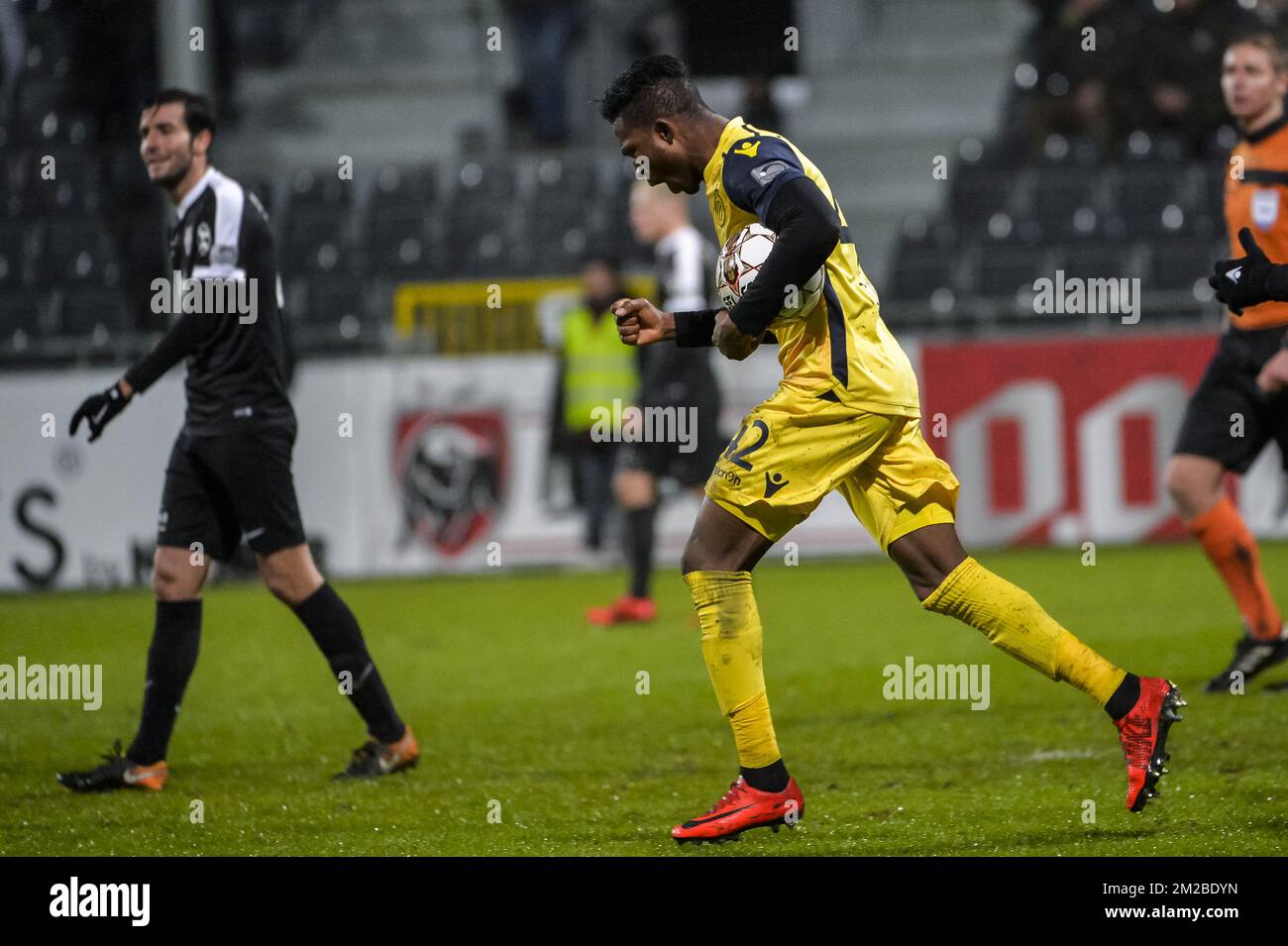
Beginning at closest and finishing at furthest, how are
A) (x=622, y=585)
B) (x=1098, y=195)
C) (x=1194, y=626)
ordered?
(x=1194, y=626), (x=622, y=585), (x=1098, y=195)

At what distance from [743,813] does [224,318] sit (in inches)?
96.4

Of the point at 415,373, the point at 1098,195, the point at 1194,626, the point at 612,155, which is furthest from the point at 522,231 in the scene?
the point at 1194,626

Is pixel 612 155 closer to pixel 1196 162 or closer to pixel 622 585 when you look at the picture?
pixel 1196 162

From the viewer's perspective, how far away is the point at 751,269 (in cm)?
484

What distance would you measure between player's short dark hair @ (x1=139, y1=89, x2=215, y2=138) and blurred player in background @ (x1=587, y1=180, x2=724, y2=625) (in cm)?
375

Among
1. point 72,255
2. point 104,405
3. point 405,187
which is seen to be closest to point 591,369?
point 72,255

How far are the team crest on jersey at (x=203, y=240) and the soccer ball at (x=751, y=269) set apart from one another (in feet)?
6.42

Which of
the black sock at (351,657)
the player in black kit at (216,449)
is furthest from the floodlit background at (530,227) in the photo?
the black sock at (351,657)

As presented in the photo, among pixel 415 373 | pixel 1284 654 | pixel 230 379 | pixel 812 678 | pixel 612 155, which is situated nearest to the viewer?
pixel 230 379

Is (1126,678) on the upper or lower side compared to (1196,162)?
lower

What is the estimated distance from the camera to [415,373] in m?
13.3

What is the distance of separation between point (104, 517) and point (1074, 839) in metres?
9.61

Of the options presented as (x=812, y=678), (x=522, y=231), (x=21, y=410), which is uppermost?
(x=522, y=231)

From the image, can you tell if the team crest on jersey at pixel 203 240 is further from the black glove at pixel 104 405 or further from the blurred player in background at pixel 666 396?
the blurred player in background at pixel 666 396
